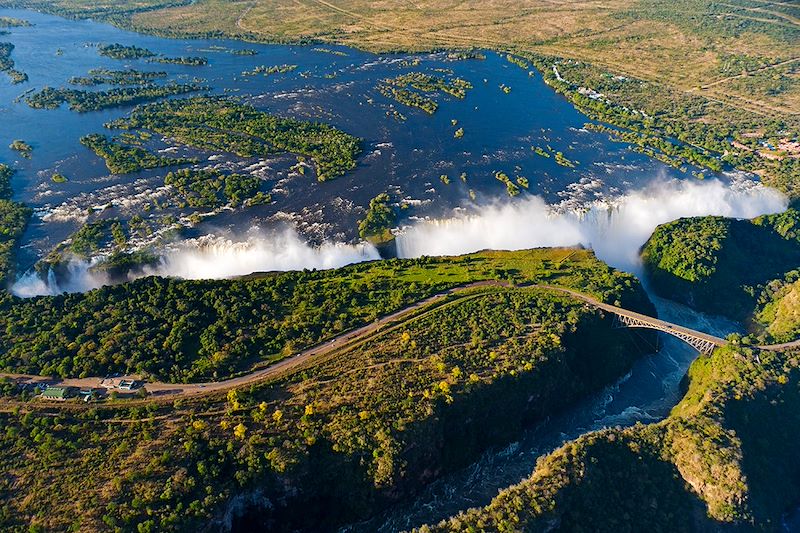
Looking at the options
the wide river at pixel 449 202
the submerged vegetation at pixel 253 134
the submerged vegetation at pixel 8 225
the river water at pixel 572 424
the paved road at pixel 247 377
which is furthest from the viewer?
the submerged vegetation at pixel 253 134

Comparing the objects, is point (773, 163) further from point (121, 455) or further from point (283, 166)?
point (121, 455)

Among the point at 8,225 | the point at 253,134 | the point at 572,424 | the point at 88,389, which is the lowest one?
the point at 572,424

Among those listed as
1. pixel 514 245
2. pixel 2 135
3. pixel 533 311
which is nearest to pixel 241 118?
pixel 2 135

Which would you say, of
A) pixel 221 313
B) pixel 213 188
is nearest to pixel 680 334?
pixel 221 313

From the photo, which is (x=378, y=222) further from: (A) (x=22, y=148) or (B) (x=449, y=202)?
(A) (x=22, y=148)

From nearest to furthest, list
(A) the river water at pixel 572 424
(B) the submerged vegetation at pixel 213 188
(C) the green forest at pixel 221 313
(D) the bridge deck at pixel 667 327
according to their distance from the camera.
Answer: (A) the river water at pixel 572 424
(C) the green forest at pixel 221 313
(D) the bridge deck at pixel 667 327
(B) the submerged vegetation at pixel 213 188

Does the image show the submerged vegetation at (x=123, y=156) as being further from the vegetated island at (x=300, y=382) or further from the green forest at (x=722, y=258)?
the green forest at (x=722, y=258)

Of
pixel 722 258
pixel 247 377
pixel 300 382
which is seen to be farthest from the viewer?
pixel 722 258

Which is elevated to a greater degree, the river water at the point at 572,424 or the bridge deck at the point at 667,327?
the bridge deck at the point at 667,327

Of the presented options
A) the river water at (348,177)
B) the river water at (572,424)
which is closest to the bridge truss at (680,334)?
the river water at (572,424)
